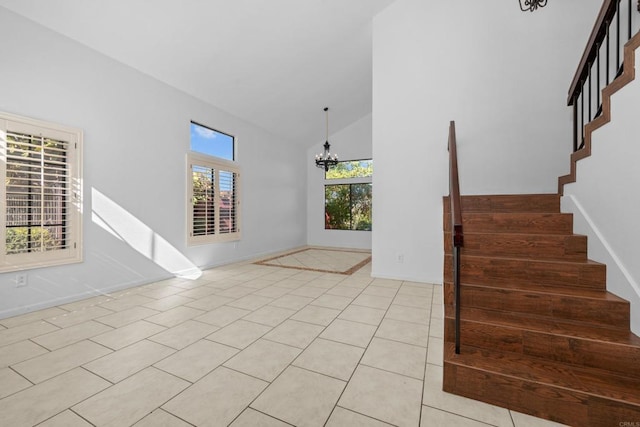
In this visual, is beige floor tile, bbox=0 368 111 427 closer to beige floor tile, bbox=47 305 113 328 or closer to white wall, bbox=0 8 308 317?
beige floor tile, bbox=47 305 113 328

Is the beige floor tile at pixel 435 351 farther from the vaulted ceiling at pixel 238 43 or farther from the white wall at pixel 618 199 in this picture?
the vaulted ceiling at pixel 238 43

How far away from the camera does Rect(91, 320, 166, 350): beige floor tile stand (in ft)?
7.29

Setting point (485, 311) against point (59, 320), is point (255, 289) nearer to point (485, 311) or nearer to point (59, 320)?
point (59, 320)

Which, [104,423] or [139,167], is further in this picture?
[139,167]

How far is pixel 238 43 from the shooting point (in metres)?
3.96

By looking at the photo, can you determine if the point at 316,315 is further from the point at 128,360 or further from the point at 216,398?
the point at 128,360

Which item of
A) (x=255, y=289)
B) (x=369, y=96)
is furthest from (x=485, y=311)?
(x=369, y=96)

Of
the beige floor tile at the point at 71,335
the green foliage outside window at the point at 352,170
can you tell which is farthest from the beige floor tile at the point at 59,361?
the green foliage outside window at the point at 352,170

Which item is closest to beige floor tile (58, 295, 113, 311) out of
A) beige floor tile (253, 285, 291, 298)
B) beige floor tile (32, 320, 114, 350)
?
beige floor tile (32, 320, 114, 350)

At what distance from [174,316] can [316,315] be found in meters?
1.48

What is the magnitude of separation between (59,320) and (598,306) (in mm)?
4506

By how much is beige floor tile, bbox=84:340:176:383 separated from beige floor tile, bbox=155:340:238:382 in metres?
0.11

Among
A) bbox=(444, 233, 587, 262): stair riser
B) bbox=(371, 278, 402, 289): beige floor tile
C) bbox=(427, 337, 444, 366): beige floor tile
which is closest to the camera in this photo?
bbox=(427, 337, 444, 366): beige floor tile

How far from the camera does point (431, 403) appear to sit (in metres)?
1.52
